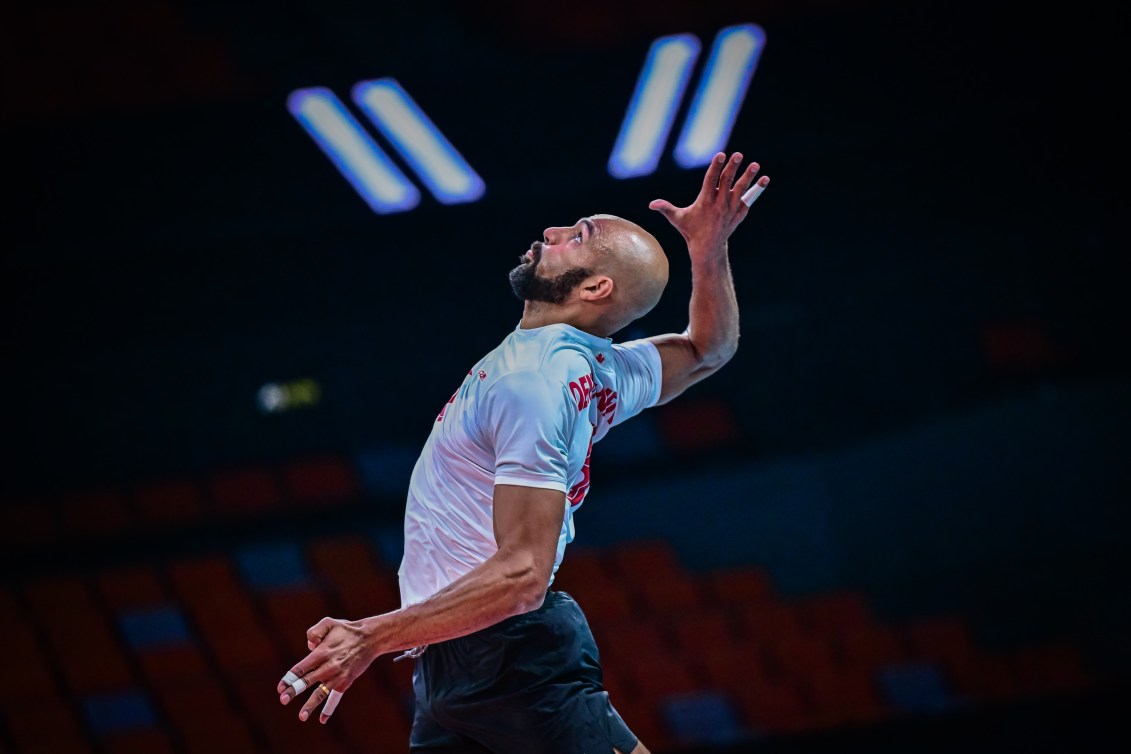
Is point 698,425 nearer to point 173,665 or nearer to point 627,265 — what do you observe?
point 173,665

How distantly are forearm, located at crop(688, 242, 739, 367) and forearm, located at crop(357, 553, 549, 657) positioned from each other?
1.13 meters

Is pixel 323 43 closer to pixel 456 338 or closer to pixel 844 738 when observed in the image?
pixel 456 338

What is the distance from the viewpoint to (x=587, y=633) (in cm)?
247

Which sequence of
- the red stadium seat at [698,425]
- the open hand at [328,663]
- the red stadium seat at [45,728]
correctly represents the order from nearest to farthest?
the open hand at [328,663] → the red stadium seat at [45,728] → the red stadium seat at [698,425]

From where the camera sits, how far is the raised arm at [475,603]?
6.60 feet

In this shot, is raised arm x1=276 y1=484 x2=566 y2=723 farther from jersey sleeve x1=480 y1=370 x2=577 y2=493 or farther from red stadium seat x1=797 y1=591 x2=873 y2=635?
red stadium seat x1=797 y1=591 x2=873 y2=635

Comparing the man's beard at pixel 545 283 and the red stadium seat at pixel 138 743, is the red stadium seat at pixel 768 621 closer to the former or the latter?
the red stadium seat at pixel 138 743

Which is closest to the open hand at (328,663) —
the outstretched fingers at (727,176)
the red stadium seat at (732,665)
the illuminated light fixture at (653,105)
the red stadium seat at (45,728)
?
the outstretched fingers at (727,176)

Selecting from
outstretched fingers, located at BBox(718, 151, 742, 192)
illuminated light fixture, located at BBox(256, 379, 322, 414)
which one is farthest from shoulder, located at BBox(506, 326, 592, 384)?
illuminated light fixture, located at BBox(256, 379, 322, 414)

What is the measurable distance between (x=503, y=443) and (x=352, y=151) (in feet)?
15.7

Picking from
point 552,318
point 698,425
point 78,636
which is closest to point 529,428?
point 552,318

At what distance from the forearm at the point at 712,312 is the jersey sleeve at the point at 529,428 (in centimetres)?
81

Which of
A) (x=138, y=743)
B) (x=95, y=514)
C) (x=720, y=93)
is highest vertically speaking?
(x=720, y=93)

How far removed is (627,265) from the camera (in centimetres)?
266
